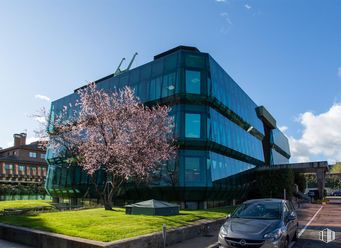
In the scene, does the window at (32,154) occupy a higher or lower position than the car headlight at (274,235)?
higher

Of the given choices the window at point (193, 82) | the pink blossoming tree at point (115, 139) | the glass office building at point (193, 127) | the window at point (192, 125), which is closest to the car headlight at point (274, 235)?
the pink blossoming tree at point (115, 139)

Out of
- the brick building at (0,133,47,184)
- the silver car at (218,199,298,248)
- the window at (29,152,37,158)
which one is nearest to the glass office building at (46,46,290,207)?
the silver car at (218,199,298,248)

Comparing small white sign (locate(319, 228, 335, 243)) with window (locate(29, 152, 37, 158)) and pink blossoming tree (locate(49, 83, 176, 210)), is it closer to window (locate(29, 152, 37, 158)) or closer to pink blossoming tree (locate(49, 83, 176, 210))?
pink blossoming tree (locate(49, 83, 176, 210))

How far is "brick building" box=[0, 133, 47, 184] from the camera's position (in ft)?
228

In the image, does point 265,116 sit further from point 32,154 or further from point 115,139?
point 32,154

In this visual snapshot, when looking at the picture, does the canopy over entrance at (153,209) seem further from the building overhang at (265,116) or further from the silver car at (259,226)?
the building overhang at (265,116)

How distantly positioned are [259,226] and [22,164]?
231 ft

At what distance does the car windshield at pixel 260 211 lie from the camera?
11.5m

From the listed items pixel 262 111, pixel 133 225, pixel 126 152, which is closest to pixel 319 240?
pixel 133 225

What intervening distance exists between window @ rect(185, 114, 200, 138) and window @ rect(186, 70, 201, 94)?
2.09m

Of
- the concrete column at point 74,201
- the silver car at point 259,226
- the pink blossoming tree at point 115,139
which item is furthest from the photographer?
the concrete column at point 74,201

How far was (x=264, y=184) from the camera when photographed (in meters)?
Answer: 42.3

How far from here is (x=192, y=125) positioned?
29625mm

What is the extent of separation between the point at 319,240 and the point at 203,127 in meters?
16.7
